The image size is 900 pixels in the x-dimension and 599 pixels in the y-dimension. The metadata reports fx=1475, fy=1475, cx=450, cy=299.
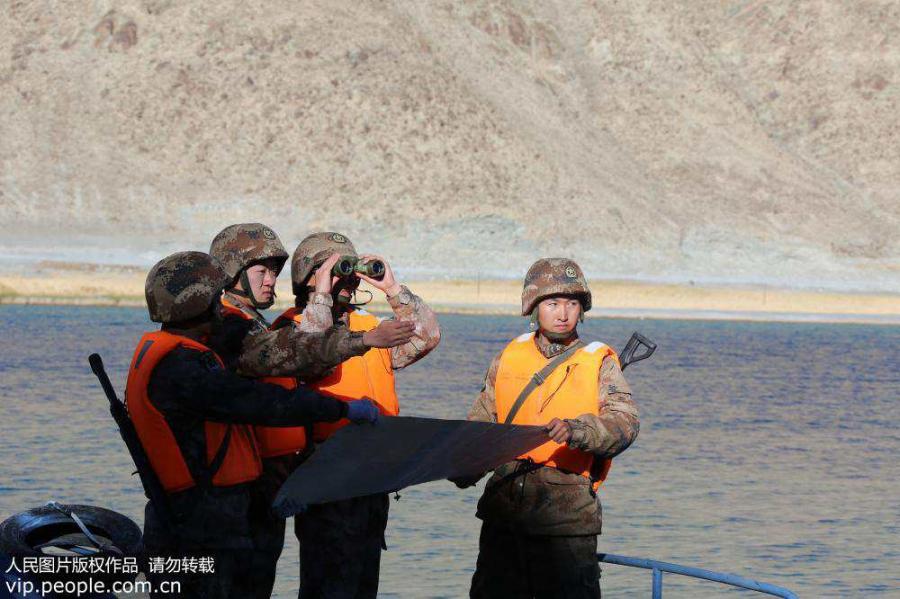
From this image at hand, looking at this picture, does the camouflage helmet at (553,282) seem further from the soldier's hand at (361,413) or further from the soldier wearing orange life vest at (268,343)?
the soldier's hand at (361,413)

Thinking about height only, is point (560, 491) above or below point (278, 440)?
below

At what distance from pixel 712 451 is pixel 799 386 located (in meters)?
12.8

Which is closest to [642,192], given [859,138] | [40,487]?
[859,138]

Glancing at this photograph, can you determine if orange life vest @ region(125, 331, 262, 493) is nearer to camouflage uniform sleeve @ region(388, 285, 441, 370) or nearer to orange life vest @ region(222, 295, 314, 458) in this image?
orange life vest @ region(222, 295, 314, 458)

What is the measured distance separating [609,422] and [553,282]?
726 millimetres

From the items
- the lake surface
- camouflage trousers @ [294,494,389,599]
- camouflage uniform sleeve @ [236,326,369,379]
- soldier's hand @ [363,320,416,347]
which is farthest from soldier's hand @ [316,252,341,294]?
the lake surface

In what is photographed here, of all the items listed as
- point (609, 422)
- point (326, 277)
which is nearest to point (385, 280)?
point (326, 277)

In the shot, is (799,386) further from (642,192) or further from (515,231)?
(642,192)

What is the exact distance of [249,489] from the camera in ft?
20.3

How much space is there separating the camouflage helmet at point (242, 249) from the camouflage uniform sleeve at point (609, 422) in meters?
1.67

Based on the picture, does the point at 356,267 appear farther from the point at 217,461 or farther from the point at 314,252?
the point at 217,461

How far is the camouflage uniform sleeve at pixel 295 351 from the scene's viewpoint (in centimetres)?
593

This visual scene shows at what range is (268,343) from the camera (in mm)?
6074

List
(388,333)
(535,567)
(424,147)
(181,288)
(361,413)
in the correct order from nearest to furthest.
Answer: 1. (361,413)
2. (181,288)
3. (388,333)
4. (535,567)
5. (424,147)
